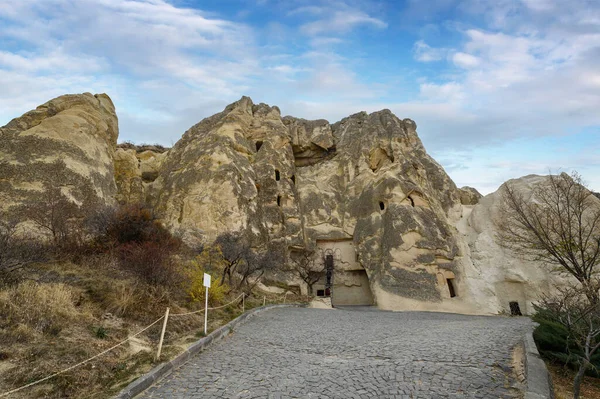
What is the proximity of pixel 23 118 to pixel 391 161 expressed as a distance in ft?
81.4

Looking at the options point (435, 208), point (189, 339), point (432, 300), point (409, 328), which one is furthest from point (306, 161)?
point (189, 339)

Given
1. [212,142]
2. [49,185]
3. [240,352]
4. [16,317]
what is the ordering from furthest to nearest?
1. [212,142]
2. [49,185]
3. [240,352]
4. [16,317]

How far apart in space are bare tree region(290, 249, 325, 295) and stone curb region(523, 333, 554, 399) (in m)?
17.0

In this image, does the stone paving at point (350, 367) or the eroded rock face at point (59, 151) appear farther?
the eroded rock face at point (59, 151)

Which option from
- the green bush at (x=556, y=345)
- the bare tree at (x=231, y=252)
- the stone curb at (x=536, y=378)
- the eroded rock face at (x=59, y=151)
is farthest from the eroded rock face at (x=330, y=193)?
the stone curb at (x=536, y=378)

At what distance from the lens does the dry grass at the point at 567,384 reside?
4605 mm

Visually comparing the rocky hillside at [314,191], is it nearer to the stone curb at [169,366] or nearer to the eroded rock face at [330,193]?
the eroded rock face at [330,193]

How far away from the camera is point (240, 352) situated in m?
6.61

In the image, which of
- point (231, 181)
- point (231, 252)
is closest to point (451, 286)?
point (231, 252)

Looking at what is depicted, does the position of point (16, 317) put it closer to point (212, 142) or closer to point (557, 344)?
point (557, 344)

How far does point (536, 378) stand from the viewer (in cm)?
418

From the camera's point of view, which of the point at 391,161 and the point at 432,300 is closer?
the point at 432,300

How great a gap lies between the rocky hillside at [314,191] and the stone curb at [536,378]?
557 inches

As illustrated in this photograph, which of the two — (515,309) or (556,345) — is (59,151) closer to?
(556,345)
